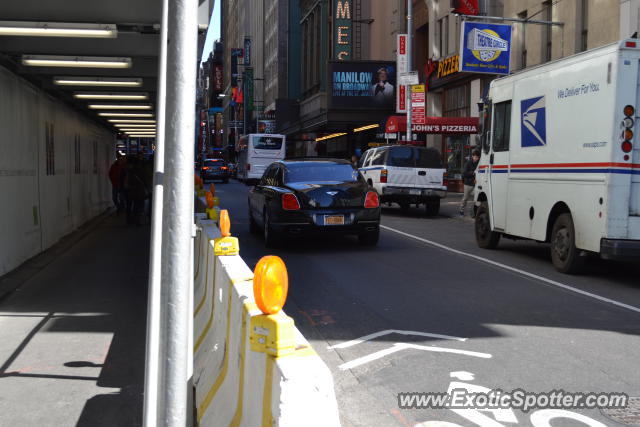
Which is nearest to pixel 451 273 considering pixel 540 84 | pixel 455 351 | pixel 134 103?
pixel 540 84

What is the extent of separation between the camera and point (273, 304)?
2.96 metres

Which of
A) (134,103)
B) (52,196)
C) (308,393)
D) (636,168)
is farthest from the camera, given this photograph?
(134,103)

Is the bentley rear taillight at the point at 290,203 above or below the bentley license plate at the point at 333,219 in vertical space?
above

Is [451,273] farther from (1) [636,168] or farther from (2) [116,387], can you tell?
(2) [116,387]

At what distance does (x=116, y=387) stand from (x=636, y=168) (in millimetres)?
7259

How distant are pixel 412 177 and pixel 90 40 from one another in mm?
14091

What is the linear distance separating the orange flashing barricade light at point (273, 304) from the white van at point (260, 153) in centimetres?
4771

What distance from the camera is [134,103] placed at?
18.7 metres

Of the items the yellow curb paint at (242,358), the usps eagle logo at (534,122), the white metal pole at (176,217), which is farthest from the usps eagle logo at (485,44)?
the white metal pole at (176,217)

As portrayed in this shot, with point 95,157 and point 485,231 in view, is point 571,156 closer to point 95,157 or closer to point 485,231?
point 485,231

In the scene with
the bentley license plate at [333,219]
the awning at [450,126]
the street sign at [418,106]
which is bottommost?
the bentley license plate at [333,219]

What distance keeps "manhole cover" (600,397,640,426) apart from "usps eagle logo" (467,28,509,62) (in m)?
21.1

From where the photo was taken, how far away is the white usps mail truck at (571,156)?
9.78 m

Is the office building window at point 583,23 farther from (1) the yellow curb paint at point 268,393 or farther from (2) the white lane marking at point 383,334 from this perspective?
(1) the yellow curb paint at point 268,393
